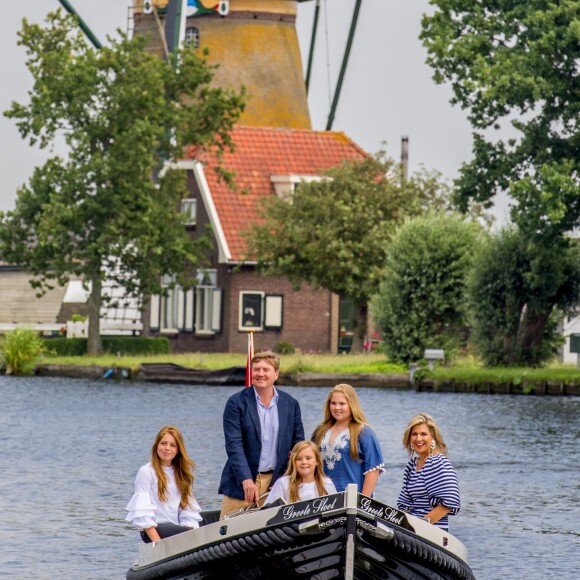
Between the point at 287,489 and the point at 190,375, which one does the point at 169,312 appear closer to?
the point at 190,375

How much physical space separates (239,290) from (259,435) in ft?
171

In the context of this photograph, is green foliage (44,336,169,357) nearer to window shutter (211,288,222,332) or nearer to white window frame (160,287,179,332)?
window shutter (211,288,222,332)

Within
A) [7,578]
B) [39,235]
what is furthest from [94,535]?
[39,235]

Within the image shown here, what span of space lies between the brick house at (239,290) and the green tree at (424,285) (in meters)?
9.40

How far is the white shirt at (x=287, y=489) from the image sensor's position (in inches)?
551

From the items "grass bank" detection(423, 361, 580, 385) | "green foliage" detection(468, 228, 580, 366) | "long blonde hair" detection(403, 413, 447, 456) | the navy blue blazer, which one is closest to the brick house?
"green foliage" detection(468, 228, 580, 366)

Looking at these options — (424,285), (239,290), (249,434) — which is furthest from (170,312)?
(249,434)

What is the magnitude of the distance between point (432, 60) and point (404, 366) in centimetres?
1146

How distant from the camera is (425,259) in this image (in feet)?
182

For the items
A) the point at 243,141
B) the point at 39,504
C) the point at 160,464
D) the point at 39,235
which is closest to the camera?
the point at 160,464

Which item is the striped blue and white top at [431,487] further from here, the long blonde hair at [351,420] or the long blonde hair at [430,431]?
the long blonde hair at [351,420]

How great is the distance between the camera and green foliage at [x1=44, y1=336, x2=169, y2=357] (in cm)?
6288

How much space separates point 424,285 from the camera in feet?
182

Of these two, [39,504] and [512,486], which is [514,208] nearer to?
[512,486]
